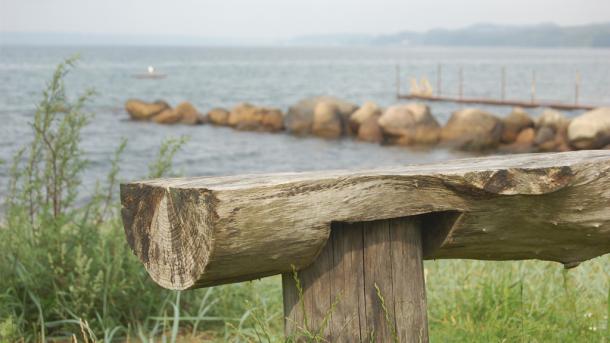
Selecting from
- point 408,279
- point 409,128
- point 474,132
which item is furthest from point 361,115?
point 408,279

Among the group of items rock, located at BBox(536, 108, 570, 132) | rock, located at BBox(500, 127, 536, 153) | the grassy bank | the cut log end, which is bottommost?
rock, located at BBox(500, 127, 536, 153)

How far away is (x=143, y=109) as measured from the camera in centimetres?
2805

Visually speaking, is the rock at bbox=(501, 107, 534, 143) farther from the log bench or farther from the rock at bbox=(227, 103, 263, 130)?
the log bench

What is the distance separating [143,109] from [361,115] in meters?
9.03

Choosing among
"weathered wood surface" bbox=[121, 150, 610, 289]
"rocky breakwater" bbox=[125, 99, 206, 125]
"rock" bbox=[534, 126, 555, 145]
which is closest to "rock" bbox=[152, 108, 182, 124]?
"rocky breakwater" bbox=[125, 99, 206, 125]

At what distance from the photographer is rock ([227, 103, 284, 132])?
83.8ft

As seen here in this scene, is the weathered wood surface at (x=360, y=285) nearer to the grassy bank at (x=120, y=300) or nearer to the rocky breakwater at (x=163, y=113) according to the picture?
the grassy bank at (x=120, y=300)

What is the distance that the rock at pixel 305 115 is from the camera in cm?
2447

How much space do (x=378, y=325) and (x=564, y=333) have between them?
1.43m

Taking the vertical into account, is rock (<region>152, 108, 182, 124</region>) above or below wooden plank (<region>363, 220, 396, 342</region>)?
below

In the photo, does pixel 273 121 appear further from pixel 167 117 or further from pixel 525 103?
pixel 525 103

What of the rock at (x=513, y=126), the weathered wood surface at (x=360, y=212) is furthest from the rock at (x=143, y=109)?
the weathered wood surface at (x=360, y=212)

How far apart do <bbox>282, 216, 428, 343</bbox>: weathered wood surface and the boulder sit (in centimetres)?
2122

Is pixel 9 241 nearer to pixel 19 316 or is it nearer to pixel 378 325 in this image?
pixel 19 316
